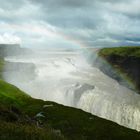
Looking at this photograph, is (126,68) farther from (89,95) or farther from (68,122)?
(68,122)

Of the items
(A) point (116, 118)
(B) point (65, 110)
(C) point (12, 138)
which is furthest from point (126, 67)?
(C) point (12, 138)

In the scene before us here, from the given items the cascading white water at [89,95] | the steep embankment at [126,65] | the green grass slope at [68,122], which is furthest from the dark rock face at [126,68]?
the green grass slope at [68,122]

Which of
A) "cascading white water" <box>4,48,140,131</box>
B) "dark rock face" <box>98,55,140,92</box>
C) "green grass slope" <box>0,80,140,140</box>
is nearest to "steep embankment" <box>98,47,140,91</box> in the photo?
"dark rock face" <box>98,55,140,92</box>

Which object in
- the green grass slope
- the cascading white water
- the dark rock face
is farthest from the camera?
the dark rock face

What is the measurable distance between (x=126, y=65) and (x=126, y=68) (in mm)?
2405

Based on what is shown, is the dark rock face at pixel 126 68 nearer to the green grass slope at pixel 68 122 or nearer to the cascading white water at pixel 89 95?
the cascading white water at pixel 89 95

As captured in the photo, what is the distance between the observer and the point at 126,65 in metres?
161

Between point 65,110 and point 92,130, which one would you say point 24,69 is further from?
point 92,130

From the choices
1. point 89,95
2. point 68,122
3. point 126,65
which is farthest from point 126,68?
point 68,122

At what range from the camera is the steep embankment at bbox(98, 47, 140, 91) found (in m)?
147

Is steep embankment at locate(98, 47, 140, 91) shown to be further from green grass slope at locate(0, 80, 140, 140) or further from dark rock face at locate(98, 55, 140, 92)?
green grass slope at locate(0, 80, 140, 140)

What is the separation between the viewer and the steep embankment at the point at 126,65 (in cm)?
14700

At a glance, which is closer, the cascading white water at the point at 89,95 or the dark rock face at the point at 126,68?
the cascading white water at the point at 89,95

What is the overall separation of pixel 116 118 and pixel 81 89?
3328cm
